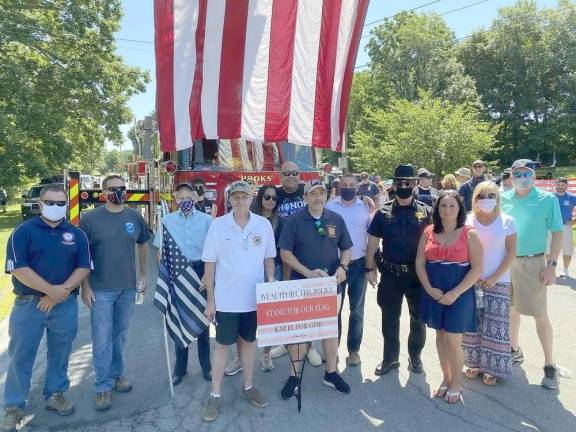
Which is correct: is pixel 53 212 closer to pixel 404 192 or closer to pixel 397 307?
pixel 404 192

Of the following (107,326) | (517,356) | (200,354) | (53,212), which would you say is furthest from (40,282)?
(517,356)

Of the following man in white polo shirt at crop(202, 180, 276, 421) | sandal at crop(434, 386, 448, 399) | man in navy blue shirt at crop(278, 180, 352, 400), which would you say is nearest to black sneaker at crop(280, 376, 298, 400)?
man in navy blue shirt at crop(278, 180, 352, 400)

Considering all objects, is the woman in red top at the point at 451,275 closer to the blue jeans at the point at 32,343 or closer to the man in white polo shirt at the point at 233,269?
the man in white polo shirt at the point at 233,269

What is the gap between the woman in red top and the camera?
3.75 metres

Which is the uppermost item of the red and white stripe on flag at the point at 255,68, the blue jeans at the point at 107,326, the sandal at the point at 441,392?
the red and white stripe on flag at the point at 255,68

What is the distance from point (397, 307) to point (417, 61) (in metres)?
37.9

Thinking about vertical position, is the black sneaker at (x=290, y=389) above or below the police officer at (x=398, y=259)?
below

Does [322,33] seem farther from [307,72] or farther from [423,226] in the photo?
[423,226]

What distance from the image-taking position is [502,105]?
4438 cm

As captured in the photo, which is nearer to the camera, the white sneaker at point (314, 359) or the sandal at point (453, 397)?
the sandal at point (453, 397)

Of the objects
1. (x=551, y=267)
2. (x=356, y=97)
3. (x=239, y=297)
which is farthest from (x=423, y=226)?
(x=356, y=97)

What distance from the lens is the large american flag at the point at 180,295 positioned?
4059 mm

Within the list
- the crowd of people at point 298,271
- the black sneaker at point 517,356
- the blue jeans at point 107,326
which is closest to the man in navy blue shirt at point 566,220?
the black sneaker at point 517,356

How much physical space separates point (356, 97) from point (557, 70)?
19.1 meters
